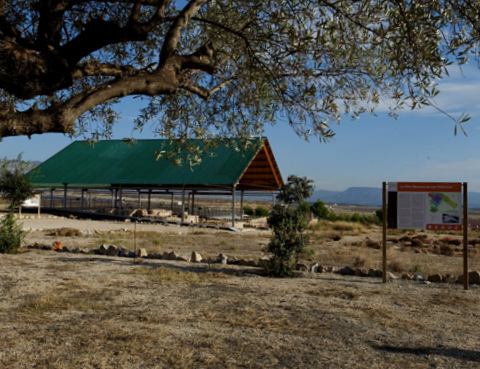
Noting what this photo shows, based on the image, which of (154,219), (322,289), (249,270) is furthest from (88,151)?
(322,289)

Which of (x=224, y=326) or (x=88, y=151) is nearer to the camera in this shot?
(x=224, y=326)

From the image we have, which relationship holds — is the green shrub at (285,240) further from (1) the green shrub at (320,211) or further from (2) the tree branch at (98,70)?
(1) the green shrub at (320,211)

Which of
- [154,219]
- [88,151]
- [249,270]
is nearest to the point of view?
[249,270]

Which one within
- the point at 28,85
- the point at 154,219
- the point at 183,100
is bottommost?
the point at 154,219

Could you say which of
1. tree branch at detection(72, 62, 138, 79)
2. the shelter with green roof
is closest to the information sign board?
tree branch at detection(72, 62, 138, 79)

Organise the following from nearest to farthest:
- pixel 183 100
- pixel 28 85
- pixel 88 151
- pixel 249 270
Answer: pixel 28 85
pixel 183 100
pixel 249 270
pixel 88 151

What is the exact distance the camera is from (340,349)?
14.9 feet

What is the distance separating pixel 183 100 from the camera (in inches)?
327

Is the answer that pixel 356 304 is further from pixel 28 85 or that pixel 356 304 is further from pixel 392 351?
pixel 28 85

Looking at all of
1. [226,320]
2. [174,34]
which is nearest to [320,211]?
[226,320]

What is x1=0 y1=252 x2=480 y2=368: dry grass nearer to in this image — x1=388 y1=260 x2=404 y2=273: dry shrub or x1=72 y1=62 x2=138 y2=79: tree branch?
x1=388 y1=260 x2=404 y2=273: dry shrub

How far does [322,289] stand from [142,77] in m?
4.91

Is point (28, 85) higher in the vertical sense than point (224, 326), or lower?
higher

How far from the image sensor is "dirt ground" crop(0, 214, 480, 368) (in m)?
4.29
